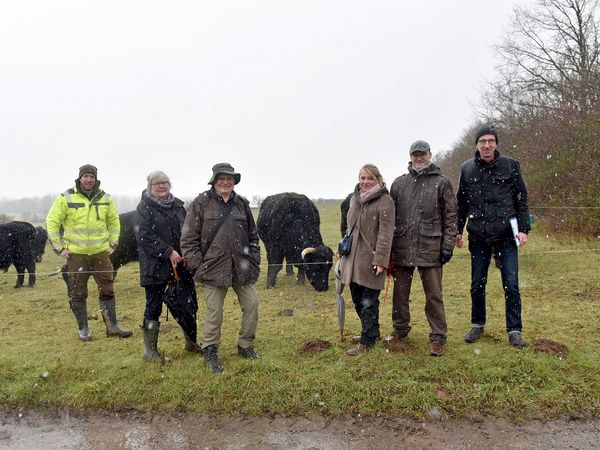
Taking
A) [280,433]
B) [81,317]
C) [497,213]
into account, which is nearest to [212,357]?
[280,433]

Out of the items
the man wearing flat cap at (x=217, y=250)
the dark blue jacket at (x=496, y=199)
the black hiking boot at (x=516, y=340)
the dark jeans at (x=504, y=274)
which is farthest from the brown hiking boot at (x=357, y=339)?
the dark blue jacket at (x=496, y=199)

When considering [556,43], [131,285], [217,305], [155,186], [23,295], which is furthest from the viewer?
[556,43]

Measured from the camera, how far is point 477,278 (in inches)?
189

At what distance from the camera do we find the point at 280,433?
3.58m

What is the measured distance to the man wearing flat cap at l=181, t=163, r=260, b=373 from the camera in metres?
4.52

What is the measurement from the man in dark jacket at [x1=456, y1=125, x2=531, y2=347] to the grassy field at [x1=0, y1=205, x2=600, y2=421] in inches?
26.0

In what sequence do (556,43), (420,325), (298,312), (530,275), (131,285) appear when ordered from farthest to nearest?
1. (556,43)
2. (131,285)
3. (530,275)
4. (298,312)
5. (420,325)

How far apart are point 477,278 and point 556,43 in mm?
22910

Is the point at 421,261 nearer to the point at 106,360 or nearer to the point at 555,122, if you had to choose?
the point at 106,360

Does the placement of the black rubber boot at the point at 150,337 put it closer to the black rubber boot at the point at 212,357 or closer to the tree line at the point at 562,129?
the black rubber boot at the point at 212,357

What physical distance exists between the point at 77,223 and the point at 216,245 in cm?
236

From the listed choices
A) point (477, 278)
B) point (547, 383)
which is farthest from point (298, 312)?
point (547, 383)

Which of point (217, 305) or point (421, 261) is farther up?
point (421, 261)

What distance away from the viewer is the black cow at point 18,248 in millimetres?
10961
